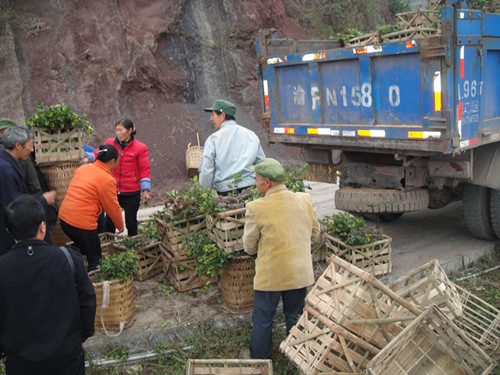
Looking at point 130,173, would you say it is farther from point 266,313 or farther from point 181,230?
point 266,313

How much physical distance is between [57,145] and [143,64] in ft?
30.4

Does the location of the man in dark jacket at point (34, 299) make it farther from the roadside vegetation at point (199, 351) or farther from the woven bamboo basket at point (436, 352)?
the woven bamboo basket at point (436, 352)

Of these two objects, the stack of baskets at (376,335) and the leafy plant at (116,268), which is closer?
the stack of baskets at (376,335)

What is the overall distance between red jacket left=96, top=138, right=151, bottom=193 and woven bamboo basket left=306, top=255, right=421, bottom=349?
333 centimetres

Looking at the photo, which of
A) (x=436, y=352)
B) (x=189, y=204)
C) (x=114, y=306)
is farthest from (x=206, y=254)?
(x=436, y=352)

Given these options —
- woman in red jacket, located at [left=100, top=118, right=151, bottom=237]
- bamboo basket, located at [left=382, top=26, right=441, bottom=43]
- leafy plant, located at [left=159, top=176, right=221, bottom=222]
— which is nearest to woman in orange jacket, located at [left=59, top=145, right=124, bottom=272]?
leafy plant, located at [left=159, top=176, right=221, bottom=222]

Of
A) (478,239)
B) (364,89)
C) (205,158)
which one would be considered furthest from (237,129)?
(478,239)

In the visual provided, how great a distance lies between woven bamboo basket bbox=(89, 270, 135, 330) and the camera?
13.9 ft

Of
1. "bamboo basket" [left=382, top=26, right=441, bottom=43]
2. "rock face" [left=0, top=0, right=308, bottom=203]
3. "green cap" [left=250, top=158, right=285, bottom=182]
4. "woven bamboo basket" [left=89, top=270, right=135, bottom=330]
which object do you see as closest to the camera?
"green cap" [left=250, top=158, right=285, bottom=182]

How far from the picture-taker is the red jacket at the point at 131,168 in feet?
19.5

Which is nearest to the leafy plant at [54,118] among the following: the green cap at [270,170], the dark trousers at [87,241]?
the dark trousers at [87,241]

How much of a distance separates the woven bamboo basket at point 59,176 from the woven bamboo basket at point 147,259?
2.68ft

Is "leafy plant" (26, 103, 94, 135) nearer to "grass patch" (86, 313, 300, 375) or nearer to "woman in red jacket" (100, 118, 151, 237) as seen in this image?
"woman in red jacket" (100, 118, 151, 237)

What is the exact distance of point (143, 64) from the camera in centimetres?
1382
